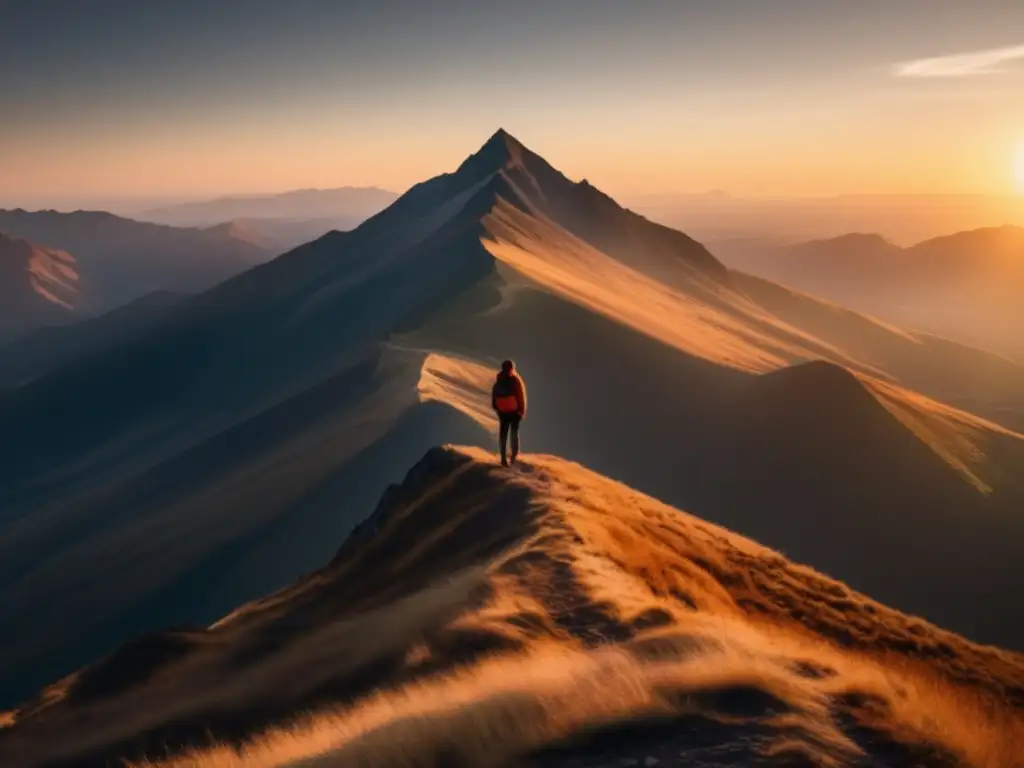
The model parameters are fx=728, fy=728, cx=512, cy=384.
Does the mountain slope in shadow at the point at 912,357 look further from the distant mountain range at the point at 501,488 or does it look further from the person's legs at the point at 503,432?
the person's legs at the point at 503,432

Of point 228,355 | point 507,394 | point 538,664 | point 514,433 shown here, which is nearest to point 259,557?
point 514,433

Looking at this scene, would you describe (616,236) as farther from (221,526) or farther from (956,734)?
(956,734)

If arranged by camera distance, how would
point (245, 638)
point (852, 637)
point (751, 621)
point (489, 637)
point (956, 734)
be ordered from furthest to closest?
point (245, 638), point (852, 637), point (751, 621), point (489, 637), point (956, 734)

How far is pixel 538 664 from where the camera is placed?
8375 millimetres

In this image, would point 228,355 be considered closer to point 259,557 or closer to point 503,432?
point 259,557

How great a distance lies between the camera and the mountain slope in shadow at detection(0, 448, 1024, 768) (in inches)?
274

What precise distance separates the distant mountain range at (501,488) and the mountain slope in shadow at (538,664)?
0.14 m

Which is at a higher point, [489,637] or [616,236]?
[616,236]

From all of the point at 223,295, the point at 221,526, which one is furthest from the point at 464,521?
the point at 223,295

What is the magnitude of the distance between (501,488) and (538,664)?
346 inches

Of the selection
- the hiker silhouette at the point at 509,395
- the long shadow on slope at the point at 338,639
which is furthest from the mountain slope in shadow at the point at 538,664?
the hiker silhouette at the point at 509,395

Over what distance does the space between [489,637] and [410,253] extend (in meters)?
108

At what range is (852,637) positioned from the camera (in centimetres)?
1441

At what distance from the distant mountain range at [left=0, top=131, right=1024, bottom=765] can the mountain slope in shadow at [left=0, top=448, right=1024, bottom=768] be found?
144 millimetres
